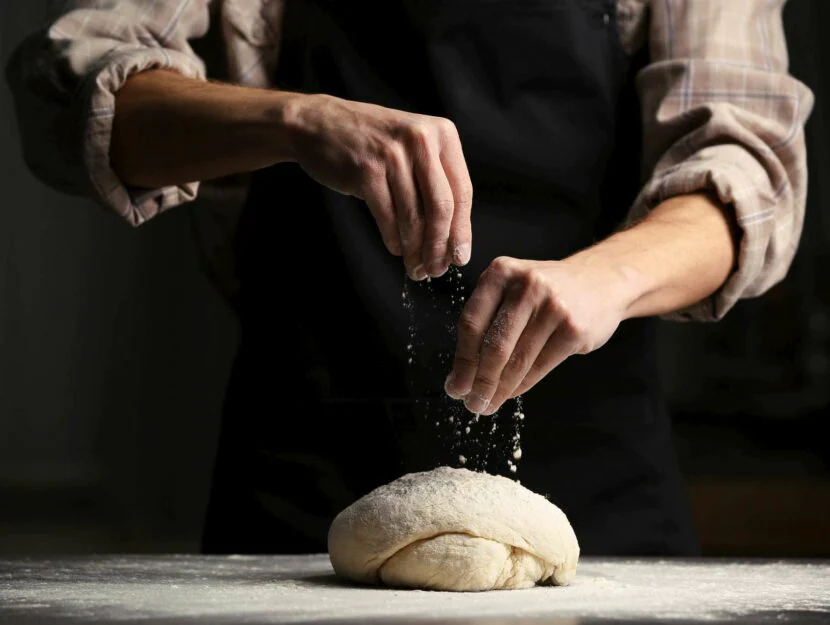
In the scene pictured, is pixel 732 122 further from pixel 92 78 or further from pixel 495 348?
pixel 92 78

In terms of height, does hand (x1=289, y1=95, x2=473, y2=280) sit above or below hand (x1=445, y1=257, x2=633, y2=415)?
above

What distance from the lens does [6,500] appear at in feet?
7.89

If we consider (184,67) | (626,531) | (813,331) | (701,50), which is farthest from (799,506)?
(184,67)

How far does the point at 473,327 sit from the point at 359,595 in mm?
241

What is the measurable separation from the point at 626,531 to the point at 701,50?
0.57m

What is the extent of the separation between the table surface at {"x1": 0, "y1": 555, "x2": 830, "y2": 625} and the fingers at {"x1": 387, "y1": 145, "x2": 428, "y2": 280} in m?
0.28

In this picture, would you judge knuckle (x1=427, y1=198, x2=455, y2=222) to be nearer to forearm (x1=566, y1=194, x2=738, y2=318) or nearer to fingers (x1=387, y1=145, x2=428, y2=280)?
fingers (x1=387, y1=145, x2=428, y2=280)

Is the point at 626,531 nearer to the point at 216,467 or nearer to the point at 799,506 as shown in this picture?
the point at 216,467

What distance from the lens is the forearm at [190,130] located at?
3.58ft

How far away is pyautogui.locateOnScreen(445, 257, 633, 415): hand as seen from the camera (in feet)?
3.19

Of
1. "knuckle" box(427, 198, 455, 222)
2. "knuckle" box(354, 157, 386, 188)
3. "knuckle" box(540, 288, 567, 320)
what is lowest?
"knuckle" box(540, 288, 567, 320)

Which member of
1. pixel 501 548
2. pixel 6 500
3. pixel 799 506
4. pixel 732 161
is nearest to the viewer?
pixel 501 548

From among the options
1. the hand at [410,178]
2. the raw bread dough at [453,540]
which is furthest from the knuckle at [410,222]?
the raw bread dough at [453,540]

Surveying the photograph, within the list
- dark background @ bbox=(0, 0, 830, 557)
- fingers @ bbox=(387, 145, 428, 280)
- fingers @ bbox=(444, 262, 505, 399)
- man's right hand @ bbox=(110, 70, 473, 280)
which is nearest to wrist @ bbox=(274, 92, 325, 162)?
man's right hand @ bbox=(110, 70, 473, 280)
